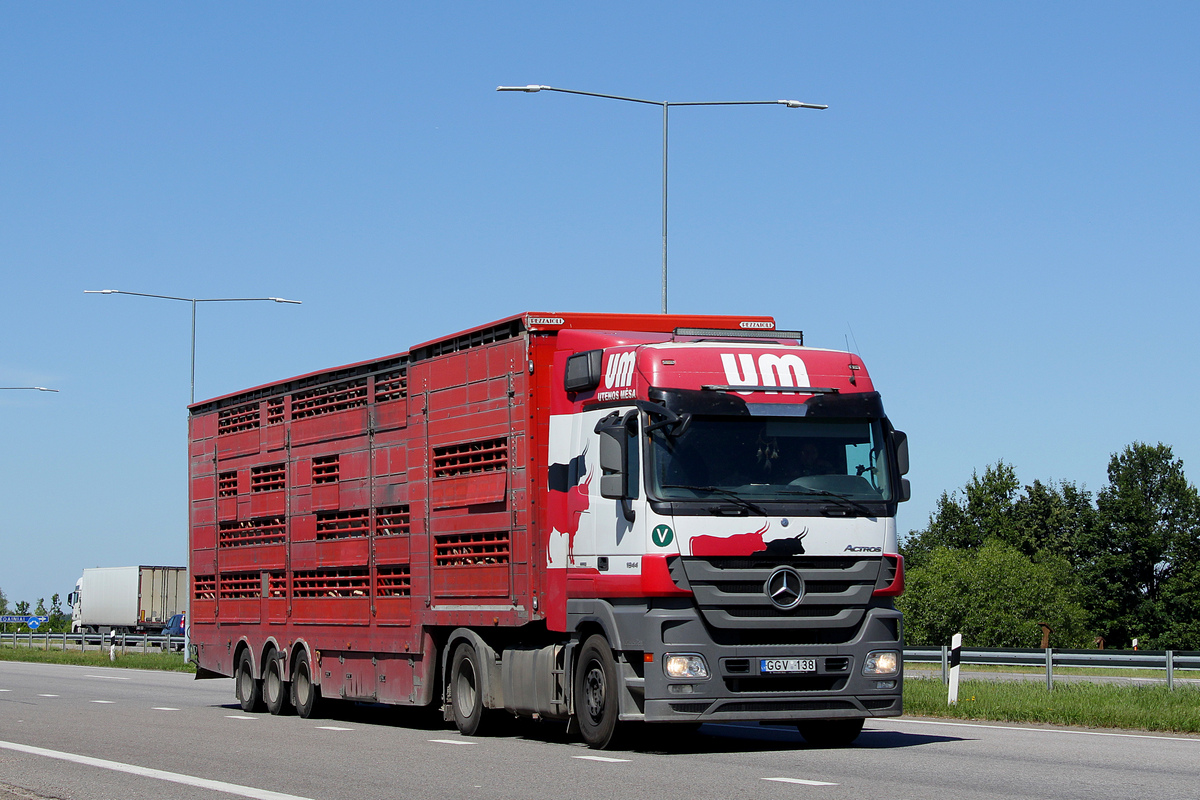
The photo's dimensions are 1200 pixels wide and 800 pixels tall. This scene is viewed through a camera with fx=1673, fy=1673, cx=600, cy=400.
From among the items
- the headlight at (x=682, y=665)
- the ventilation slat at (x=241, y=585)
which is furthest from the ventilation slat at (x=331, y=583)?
the headlight at (x=682, y=665)

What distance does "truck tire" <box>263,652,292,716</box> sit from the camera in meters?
21.3

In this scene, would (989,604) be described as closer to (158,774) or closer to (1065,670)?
(1065,670)

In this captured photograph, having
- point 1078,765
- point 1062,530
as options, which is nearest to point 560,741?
point 1078,765

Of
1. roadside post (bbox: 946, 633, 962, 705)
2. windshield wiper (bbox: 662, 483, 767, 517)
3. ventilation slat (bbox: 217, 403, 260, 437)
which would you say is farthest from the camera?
ventilation slat (bbox: 217, 403, 260, 437)

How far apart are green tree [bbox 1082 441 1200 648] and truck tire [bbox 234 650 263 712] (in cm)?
8506

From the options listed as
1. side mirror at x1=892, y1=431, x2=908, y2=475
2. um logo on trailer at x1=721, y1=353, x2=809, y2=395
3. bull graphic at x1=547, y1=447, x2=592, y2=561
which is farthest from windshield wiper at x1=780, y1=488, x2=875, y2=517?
bull graphic at x1=547, y1=447, x2=592, y2=561

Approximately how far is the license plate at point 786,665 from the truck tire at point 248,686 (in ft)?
33.7

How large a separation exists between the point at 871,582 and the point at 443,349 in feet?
18.9

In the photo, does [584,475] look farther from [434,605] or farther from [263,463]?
[263,463]

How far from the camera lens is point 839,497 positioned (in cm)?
1408

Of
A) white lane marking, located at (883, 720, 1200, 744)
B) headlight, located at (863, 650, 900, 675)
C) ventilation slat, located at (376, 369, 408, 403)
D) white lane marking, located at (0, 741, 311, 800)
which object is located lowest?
white lane marking, located at (883, 720, 1200, 744)

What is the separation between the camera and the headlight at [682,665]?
1362 centimetres

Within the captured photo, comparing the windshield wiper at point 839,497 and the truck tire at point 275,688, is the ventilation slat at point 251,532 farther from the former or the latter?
the windshield wiper at point 839,497

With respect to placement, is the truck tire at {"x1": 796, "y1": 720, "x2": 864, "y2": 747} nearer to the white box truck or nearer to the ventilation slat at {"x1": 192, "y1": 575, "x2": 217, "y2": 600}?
the ventilation slat at {"x1": 192, "y1": 575, "x2": 217, "y2": 600}
